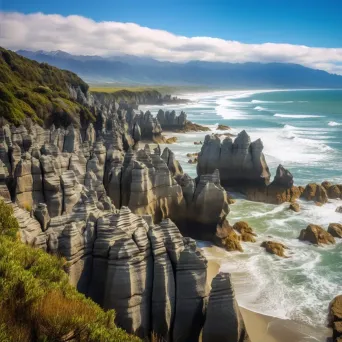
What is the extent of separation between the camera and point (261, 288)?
51.8 feet

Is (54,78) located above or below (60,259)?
above

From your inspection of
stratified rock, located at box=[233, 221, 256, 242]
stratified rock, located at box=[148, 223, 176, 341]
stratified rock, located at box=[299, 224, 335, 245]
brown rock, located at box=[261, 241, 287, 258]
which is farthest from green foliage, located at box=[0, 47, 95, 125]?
stratified rock, located at box=[148, 223, 176, 341]

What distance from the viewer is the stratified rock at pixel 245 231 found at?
2038 cm

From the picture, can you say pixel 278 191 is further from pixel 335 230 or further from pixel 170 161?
pixel 170 161

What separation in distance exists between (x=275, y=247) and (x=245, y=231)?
2.21 meters

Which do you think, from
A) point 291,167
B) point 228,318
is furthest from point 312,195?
point 228,318

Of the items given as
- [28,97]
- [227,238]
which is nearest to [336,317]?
[227,238]

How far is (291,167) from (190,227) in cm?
2020

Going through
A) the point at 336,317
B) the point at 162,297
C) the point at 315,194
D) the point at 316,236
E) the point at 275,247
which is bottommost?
the point at 336,317

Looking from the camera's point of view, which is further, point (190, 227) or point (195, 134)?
point (195, 134)

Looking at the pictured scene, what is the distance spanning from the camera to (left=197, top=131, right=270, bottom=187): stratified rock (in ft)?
90.3

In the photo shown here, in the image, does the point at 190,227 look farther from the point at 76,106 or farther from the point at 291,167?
the point at 76,106

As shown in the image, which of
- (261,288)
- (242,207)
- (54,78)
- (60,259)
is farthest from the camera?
(54,78)

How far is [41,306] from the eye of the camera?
7039 millimetres
